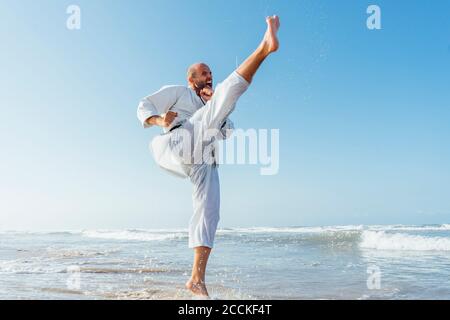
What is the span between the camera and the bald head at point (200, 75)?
347 cm

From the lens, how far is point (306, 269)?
5262 millimetres

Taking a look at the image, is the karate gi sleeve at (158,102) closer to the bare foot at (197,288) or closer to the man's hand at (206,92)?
the man's hand at (206,92)

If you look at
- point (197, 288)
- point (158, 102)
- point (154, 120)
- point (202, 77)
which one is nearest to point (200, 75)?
point (202, 77)

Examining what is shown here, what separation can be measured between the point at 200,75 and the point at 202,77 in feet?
0.08

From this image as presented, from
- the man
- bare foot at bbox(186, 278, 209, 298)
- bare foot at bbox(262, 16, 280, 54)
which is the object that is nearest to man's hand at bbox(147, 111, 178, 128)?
the man

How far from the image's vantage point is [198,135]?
305 centimetres

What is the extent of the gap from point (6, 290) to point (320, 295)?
2.70 m

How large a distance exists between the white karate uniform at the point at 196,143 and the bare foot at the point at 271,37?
36cm

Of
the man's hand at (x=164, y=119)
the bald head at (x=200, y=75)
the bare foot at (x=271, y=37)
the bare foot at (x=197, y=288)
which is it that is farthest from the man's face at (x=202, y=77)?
the bare foot at (x=197, y=288)

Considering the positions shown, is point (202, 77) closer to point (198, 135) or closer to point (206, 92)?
point (206, 92)

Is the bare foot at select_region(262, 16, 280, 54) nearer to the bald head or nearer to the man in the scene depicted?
the man
